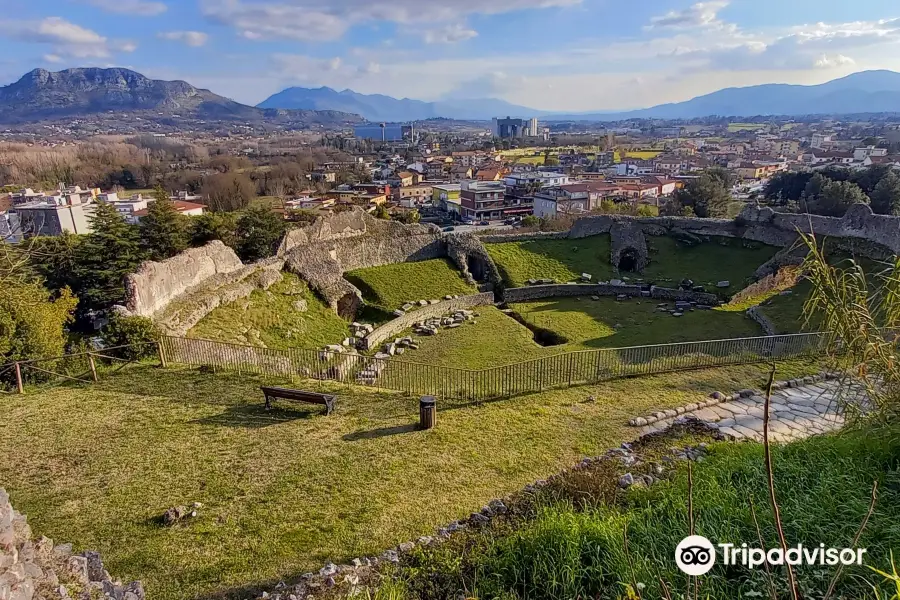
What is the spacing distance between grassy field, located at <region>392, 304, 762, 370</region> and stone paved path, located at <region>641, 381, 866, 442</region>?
Result: 860cm

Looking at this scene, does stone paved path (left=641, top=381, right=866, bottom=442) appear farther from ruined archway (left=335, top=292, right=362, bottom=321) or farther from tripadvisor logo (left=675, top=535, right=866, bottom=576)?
ruined archway (left=335, top=292, right=362, bottom=321)

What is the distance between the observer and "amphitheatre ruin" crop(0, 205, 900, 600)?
736cm

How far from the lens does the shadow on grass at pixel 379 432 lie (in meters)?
10.7

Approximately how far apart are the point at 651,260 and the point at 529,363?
21.8 metres

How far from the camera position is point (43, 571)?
522 centimetres

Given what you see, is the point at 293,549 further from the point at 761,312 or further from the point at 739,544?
the point at 761,312

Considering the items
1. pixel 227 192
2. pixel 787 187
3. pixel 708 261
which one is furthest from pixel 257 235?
pixel 787 187

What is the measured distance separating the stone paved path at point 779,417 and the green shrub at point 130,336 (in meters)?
13.8

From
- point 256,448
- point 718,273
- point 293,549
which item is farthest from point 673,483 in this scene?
point 718,273

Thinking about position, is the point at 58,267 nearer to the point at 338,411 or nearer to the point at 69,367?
the point at 69,367

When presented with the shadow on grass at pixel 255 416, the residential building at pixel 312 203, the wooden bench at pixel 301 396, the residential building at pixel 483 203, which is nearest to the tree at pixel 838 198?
the wooden bench at pixel 301 396

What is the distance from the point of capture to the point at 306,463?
960 cm

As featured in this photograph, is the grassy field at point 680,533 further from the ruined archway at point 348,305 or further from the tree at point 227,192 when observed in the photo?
the tree at point 227,192

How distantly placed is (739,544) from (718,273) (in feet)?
91.8
